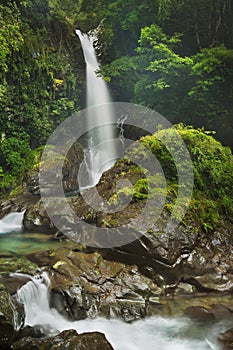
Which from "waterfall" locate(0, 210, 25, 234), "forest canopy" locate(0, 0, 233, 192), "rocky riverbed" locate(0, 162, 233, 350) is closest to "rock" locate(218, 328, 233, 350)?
"rocky riverbed" locate(0, 162, 233, 350)

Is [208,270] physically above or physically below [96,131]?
below

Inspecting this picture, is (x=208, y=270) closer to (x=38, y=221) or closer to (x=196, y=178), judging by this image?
(x=196, y=178)

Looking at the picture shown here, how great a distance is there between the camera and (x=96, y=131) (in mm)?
13594

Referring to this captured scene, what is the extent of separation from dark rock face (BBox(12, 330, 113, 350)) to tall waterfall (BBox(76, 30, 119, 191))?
7.49 meters

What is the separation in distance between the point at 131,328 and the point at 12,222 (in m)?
4.99

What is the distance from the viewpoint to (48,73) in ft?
42.8

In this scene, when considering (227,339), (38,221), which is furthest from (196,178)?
(38,221)

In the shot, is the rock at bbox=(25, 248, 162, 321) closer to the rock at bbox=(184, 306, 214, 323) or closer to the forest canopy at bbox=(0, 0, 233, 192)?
the rock at bbox=(184, 306, 214, 323)

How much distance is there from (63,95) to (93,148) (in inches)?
118

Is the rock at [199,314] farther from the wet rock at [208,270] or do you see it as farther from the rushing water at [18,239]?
the rushing water at [18,239]

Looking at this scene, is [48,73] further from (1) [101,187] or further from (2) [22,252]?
(2) [22,252]

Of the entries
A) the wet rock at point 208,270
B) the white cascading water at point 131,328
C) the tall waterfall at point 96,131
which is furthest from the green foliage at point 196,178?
the tall waterfall at point 96,131

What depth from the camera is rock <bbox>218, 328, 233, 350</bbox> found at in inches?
162

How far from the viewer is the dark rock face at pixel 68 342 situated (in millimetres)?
3530
